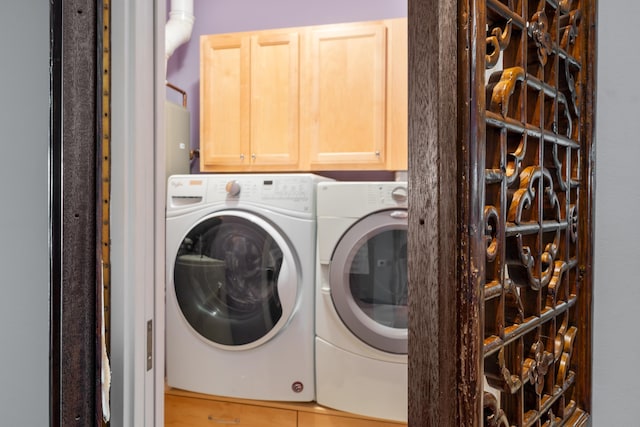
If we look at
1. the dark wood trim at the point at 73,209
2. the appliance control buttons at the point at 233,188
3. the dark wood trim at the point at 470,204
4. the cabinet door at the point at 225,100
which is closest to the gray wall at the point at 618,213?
the dark wood trim at the point at 470,204

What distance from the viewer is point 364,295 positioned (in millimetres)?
2107

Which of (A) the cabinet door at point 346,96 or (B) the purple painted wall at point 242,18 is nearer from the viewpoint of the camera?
(A) the cabinet door at point 346,96

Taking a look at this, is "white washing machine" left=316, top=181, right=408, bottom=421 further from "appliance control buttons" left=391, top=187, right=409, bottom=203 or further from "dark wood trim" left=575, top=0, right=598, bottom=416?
"dark wood trim" left=575, top=0, right=598, bottom=416

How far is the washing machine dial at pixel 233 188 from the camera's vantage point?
2.26 m

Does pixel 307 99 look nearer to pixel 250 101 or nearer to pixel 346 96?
pixel 346 96

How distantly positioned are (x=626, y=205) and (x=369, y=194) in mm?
1128

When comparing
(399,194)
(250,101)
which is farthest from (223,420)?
(250,101)

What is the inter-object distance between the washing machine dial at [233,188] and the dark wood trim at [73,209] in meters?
1.31

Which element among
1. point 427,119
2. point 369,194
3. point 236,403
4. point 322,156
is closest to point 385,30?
point 322,156

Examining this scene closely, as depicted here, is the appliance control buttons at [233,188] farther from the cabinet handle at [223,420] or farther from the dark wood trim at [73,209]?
the dark wood trim at [73,209]

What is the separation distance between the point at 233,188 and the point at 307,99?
61 cm

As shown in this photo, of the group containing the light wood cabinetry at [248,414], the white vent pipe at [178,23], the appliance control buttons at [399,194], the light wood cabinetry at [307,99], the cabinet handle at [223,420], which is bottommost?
the cabinet handle at [223,420]

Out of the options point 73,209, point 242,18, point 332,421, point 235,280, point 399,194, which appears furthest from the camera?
point 242,18

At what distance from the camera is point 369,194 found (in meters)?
2.07
